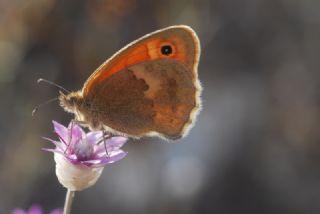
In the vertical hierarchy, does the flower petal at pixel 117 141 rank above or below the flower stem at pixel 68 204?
above

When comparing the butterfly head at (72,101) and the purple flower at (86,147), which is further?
the butterfly head at (72,101)

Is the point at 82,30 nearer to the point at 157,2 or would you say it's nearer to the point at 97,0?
the point at 97,0

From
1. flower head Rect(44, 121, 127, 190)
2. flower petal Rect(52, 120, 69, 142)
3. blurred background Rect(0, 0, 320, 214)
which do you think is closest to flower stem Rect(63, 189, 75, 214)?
flower head Rect(44, 121, 127, 190)

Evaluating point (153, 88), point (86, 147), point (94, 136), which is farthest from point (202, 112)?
point (86, 147)

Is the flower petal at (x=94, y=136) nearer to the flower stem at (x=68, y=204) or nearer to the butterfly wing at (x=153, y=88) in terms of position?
the butterfly wing at (x=153, y=88)

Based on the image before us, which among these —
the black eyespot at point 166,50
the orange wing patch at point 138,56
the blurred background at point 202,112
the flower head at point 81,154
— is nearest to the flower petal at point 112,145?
the flower head at point 81,154

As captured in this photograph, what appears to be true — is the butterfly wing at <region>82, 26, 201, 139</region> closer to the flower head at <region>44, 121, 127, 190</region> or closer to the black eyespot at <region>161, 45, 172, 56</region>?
the black eyespot at <region>161, 45, 172, 56</region>
